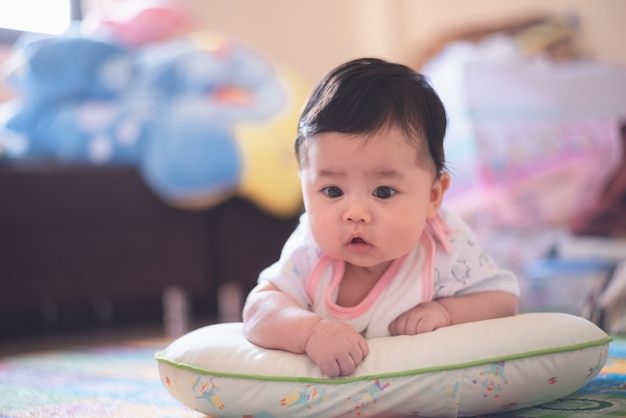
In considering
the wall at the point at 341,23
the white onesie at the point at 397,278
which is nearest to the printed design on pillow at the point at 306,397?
the white onesie at the point at 397,278

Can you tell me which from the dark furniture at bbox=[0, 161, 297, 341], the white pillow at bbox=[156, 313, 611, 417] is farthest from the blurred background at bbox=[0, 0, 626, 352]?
the white pillow at bbox=[156, 313, 611, 417]

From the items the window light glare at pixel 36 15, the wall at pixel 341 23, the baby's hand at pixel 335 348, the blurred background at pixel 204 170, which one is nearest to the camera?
the baby's hand at pixel 335 348

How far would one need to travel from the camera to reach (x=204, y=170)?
83.0 inches

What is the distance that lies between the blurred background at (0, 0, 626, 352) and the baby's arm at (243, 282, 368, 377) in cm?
105

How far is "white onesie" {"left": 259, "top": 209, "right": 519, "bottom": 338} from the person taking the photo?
0.97 metres

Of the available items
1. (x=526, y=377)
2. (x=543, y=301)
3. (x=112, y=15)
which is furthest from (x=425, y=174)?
(x=112, y=15)

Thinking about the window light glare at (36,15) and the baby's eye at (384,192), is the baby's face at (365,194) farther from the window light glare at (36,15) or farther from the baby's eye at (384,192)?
the window light glare at (36,15)

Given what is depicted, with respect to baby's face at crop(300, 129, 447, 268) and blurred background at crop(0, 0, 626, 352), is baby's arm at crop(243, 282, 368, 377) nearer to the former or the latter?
baby's face at crop(300, 129, 447, 268)

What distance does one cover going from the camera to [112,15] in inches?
100

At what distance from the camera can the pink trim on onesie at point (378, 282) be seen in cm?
98

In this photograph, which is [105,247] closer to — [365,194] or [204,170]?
[204,170]

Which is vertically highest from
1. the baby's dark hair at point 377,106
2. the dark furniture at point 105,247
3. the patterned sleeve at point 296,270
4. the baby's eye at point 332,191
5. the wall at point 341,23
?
the wall at point 341,23

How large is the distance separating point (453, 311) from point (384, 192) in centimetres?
19

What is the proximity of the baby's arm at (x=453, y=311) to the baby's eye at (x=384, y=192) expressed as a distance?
16 cm
